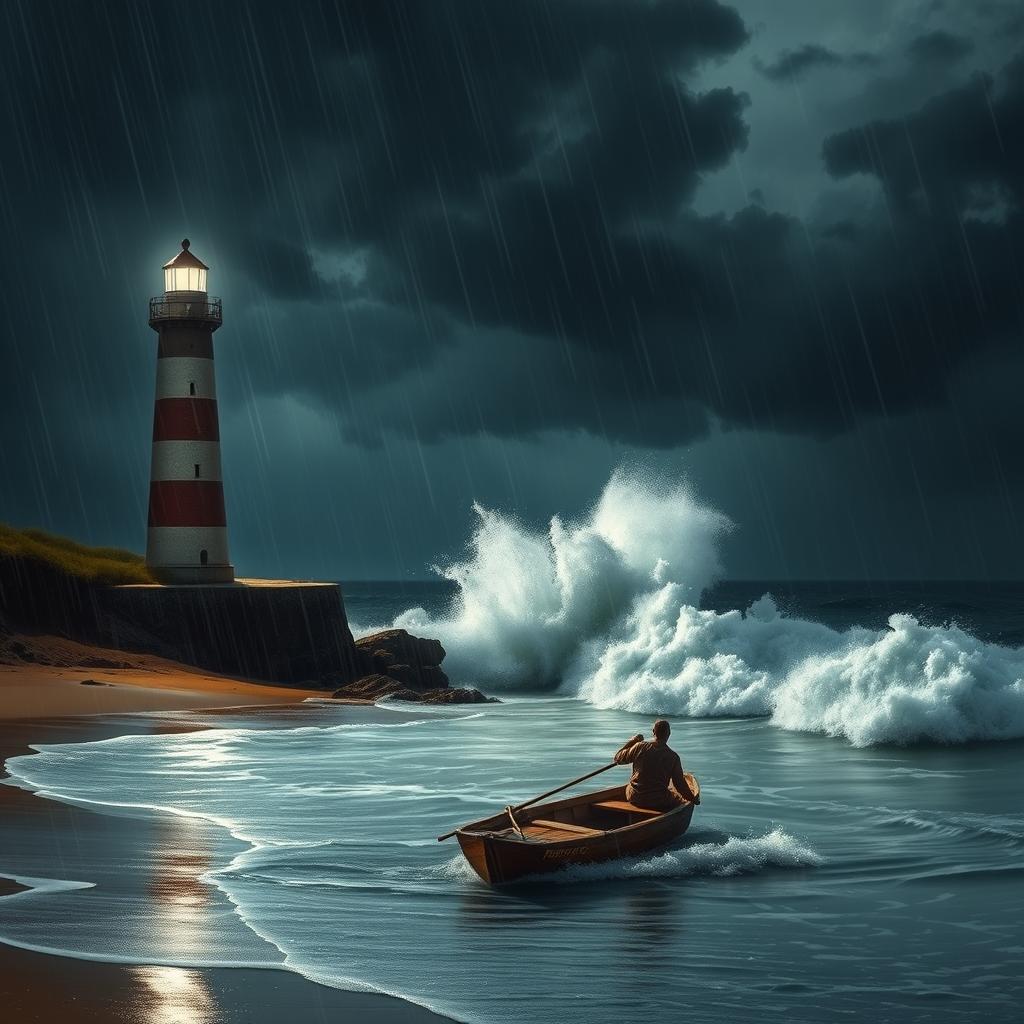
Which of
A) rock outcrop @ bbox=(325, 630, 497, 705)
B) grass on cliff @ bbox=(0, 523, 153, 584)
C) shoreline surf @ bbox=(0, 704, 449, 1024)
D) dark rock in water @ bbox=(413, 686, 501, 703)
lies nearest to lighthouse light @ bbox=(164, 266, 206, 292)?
grass on cliff @ bbox=(0, 523, 153, 584)

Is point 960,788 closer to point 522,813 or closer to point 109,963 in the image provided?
point 522,813

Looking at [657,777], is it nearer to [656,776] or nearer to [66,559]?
[656,776]

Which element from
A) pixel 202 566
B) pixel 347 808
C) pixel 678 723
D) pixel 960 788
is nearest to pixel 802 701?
pixel 678 723

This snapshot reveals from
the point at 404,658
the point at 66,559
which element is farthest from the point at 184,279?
the point at 404,658

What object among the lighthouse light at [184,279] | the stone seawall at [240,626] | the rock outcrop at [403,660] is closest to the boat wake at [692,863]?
the rock outcrop at [403,660]

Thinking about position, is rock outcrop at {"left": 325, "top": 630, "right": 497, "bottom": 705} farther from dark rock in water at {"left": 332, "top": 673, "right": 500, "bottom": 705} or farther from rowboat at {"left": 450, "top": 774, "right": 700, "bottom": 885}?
rowboat at {"left": 450, "top": 774, "right": 700, "bottom": 885}

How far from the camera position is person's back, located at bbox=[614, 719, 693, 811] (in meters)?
12.0

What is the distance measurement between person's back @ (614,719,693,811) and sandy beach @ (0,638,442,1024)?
396cm

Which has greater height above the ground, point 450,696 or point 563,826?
point 450,696

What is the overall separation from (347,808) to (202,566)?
1966 centimetres

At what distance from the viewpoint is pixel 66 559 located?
104ft

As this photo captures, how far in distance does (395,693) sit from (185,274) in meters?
12.5

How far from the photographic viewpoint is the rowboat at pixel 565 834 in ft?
33.1

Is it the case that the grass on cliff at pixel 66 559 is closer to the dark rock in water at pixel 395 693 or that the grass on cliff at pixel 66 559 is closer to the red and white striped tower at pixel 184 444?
the red and white striped tower at pixel 184 444
